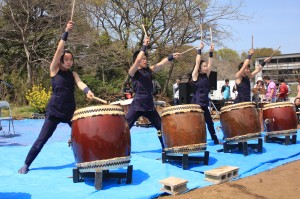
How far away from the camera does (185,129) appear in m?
4.71

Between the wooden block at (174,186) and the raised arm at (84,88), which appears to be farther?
the raised arm at (84,88)

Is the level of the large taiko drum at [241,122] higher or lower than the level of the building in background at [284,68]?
lower

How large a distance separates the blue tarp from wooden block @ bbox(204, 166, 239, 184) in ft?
0.31

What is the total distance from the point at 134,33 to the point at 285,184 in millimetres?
14216

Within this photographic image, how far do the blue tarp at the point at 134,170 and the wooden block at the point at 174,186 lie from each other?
3.6 inches

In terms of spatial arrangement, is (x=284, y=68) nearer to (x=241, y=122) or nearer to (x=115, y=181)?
(x=241, y=122)

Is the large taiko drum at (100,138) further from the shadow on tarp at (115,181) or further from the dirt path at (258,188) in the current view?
the dirt path at (258,188)

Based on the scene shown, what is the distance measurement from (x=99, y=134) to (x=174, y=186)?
38.0 inches

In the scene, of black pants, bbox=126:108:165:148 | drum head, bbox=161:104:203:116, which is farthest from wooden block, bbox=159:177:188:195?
black pants, bbox=126:108:165:148

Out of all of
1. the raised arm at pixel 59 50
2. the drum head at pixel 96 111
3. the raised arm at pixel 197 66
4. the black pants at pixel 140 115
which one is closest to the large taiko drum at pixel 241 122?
the raised arm at pixel 197 66

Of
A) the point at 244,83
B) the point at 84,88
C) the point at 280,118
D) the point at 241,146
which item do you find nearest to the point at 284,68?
the point at 280,118

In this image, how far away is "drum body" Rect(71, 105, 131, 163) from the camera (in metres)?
3.80

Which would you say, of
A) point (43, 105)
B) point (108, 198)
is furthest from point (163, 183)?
point (43, 105)

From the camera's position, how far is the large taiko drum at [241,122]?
5.53 metres
